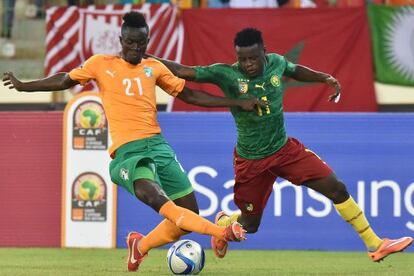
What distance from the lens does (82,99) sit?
13.7 meters

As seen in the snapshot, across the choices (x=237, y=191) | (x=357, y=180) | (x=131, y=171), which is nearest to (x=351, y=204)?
(x=237, y=191)

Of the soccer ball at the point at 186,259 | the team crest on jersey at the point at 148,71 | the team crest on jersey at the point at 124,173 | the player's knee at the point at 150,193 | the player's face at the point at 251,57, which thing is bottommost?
the soccer ball at the point at 186,259

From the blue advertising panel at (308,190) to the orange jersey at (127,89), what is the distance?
351 cm

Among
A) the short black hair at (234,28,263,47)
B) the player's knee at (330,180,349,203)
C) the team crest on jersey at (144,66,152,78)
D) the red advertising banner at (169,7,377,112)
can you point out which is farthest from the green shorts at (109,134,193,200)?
the red advertising banner at (169,7,377,112)

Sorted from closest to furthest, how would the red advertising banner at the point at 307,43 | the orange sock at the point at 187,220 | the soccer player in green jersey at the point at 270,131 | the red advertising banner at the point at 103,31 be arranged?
the orange sock at the point at 187,220 < the soccer player in green jersey at the point at 270,131 < the red advertising banner at the point at 307,43 < the red advertising banner at the point at 103,31

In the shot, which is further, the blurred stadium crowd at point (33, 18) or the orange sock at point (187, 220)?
the blurred stadium crowd at point (33, 18)

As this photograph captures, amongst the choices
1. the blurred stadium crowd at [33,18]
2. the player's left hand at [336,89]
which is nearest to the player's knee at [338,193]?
the player's left hand at [336,89]

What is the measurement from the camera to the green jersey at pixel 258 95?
34.9 feet

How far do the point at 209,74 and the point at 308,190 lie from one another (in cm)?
340

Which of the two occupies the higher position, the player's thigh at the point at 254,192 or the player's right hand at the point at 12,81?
the player's right hand at the point at 12,81

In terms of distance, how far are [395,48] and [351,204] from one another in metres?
6.90

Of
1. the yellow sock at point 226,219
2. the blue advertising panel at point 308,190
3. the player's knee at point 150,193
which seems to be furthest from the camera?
the blue advertising panel at point 308,190

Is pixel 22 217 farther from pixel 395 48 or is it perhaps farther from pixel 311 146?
pixel 395 48

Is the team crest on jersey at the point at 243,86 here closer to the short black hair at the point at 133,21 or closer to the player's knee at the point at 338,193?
the short black hair at the point at 133,21
